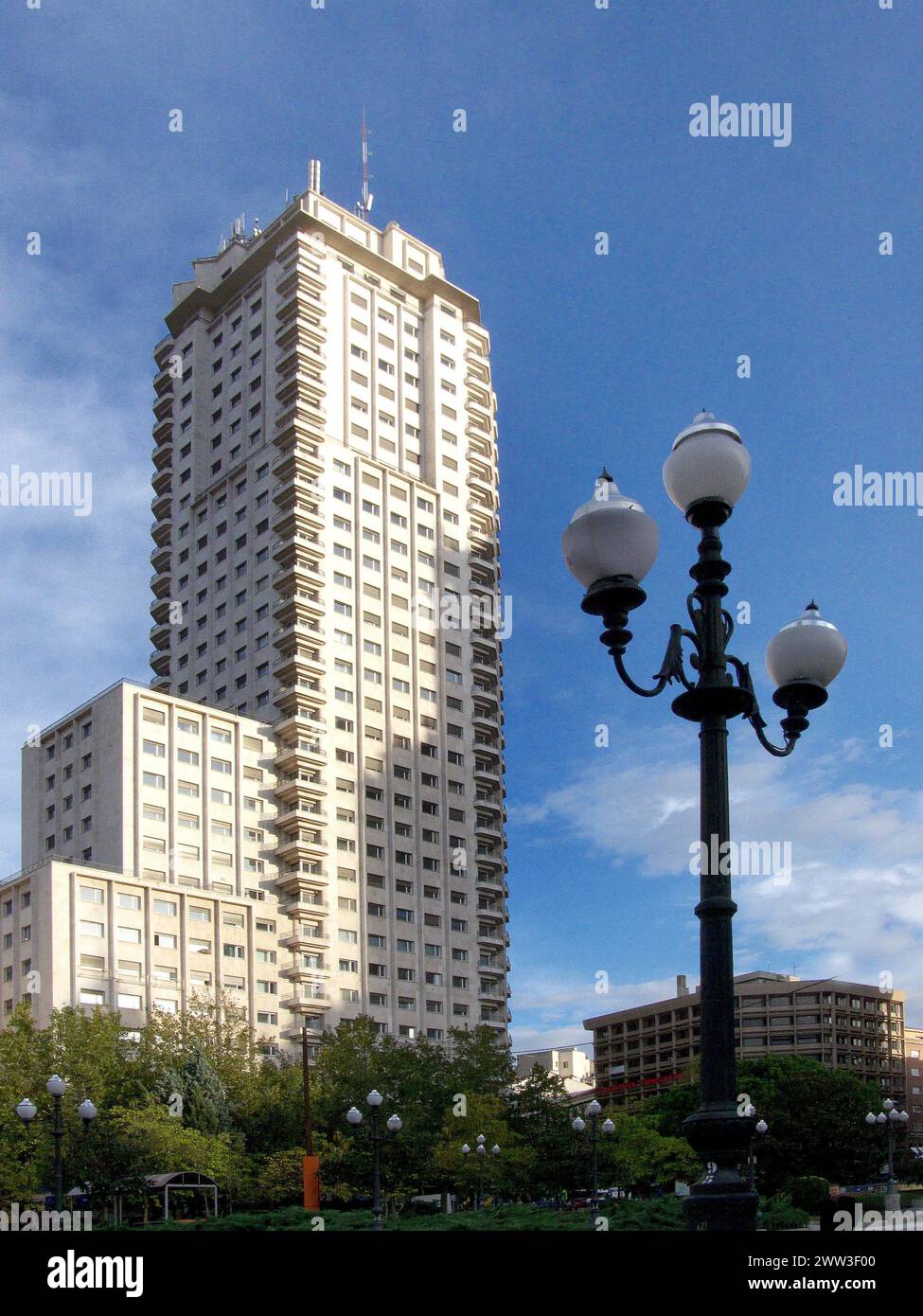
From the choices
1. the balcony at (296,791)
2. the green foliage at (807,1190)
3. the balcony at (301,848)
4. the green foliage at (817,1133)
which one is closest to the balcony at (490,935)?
the balcony at (301,848)

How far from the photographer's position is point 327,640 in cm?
9831

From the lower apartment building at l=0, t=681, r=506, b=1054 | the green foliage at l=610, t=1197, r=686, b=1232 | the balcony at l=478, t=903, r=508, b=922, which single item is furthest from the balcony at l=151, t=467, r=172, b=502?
the green foliage at l=610, t=1197, r=686, b=1232

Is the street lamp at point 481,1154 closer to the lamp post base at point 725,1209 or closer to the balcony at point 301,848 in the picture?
the balcony at point 301,848

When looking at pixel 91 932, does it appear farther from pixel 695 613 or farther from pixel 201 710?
pixel 695 613

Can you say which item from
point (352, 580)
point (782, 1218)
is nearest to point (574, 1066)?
point (352, 580)

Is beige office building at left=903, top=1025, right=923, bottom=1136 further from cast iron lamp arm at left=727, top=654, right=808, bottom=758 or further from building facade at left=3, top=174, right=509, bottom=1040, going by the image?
cast iron lamp arm at left=727, top=654, right=808, bottom=758

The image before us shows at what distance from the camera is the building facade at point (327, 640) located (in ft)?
295

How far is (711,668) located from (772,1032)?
6174 inches

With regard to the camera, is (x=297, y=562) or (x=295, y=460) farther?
(x=295, y=460)

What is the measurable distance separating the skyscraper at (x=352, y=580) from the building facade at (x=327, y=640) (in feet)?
0.66

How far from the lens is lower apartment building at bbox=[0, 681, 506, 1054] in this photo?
78.0 m

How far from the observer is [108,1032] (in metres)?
62.0

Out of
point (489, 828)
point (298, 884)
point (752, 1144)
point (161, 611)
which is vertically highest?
point (161, 611)

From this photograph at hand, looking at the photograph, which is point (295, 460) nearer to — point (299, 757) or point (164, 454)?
point (164, 454)
